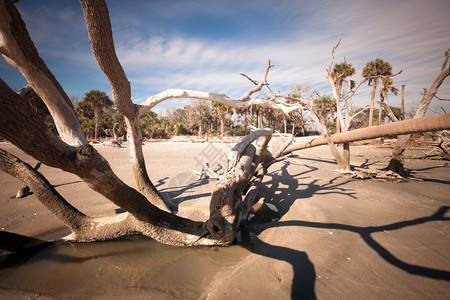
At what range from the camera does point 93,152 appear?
1977mm

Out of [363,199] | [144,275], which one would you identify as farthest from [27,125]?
[363,199]

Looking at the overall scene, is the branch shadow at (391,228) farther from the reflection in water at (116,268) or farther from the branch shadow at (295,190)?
the reflection in water at (116,268)

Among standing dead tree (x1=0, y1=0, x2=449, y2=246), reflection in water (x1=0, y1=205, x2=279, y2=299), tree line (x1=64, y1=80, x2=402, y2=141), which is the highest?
tree line (x1=64, y1=80, x2=402, y2=141)

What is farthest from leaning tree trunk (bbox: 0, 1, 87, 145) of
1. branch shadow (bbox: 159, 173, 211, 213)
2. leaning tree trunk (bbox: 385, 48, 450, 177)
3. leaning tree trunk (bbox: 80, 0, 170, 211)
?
leaning tree trunk (bbox: 385, 48, 450, 177)

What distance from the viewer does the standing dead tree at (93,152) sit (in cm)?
165

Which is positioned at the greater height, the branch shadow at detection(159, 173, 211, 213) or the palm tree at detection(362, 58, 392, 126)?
the palm tree at detection(362, 58, 392, 126)

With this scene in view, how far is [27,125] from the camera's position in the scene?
1515 millimetres

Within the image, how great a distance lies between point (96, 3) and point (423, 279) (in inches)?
205

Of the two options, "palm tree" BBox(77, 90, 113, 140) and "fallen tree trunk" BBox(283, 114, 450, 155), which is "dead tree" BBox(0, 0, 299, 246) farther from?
"palm tree" BBox(77, 90, 113, 140)

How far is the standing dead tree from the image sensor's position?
1.65 meters

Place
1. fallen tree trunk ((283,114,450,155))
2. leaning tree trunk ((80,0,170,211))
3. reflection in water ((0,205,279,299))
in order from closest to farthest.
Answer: leaning tree trunk ((80,0,170,211)), reflection in water ((0,205,279,299)), fallen tree trunk ((283,114,450,155))

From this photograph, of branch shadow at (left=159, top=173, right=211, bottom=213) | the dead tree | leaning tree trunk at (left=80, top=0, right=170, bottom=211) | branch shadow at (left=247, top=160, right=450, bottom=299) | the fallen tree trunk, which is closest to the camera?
the dead tree

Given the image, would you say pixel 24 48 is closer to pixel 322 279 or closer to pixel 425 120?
pixel 322 279

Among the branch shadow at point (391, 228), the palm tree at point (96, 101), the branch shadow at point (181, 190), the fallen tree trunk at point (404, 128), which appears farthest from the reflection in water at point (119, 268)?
the palm tree at point (96, 101)
